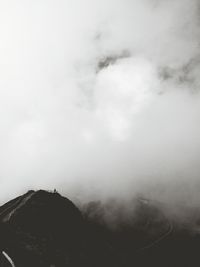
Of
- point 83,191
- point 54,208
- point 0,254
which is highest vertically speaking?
point 83,191

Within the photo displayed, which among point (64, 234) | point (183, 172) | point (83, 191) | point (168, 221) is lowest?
point (64, 234)

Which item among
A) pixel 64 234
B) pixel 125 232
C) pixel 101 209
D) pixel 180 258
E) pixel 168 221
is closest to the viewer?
pixel 64 234

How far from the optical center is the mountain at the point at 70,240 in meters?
24.2

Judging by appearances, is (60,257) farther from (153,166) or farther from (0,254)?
(153,166)

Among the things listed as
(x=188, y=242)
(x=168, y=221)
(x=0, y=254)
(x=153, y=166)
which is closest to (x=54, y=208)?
(x=0, y=254)

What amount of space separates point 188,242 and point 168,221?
78.7 feet

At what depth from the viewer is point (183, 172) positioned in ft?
589

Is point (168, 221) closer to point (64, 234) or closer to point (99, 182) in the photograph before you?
point (64, 234)

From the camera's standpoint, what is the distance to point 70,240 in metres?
31.7

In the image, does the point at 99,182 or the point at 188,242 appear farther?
the point at 99,182

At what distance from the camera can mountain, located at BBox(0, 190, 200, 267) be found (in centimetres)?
2423

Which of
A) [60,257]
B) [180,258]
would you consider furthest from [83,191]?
[60,257]

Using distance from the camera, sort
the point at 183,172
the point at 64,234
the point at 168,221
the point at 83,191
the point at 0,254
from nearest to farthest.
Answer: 1. the point at 0,254
2. the point at 64,234
3. the point at 168,221
4. the point at 83,191
5. the point at 183,172

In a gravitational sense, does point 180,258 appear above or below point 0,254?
above
